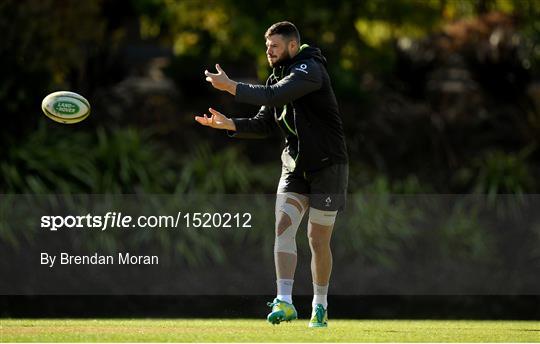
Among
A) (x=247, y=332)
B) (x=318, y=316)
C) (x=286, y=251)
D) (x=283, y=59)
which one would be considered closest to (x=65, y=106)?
(x=283, y=59)

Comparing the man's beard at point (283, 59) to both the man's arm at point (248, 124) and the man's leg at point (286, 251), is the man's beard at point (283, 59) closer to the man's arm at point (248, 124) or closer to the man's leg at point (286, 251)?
the man's arm at point (248, 124)

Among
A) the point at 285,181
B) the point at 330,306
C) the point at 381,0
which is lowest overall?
the point at 330,306

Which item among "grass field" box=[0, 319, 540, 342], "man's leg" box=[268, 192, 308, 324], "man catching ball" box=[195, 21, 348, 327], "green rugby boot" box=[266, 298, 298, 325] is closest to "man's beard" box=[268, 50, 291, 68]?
"man catching ball" box=[195, 21, 348, 327]

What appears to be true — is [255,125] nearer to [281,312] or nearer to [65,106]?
[281,312]

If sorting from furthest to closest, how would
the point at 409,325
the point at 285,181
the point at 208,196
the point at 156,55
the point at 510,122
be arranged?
the point at 156,55, the point at 510,122, the point at 208,196, the point at 409,325, the point at 285,181

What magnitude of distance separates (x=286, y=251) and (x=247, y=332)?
2.17ft

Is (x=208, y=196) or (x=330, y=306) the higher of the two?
(x=208, y=196)

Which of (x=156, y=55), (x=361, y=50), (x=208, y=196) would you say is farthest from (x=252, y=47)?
(x=156, y=55)

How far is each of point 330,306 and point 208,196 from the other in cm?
220

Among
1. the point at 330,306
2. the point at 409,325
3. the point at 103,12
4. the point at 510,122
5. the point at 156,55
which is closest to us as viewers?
the point at 409,325

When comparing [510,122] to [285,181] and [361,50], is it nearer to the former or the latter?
[361,50]

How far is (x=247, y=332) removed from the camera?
8438mm

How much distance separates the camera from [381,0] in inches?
676

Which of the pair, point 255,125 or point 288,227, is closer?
point 288,227
